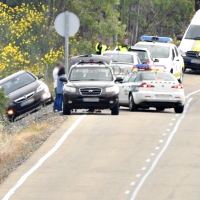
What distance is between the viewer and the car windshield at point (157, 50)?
38.8 meters

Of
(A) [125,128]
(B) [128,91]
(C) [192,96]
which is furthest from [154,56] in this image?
(A) [125,128]

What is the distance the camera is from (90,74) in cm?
2841

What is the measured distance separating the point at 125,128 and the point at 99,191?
297 inches

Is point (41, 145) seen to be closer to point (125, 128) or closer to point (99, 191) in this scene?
point (125, 128)

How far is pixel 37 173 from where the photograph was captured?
18.8 metres

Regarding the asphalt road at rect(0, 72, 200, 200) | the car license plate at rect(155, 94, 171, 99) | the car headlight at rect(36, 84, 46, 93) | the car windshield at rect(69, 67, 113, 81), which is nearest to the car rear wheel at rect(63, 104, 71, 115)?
the asphalt road at rect(0, 72, 200, 200)

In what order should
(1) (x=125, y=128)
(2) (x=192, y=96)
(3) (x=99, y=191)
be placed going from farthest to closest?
1. (2) (x=192, y=96)
2. (1) (x=125, y=128)
3. (3) (x=99, y=191)

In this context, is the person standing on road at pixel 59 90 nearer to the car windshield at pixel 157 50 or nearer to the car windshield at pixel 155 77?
the car windshield at pixel 155 77

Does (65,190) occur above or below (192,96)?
above

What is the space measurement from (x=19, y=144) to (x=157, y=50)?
1816 centimetres

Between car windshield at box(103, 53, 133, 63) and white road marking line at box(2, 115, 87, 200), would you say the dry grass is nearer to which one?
white road marking line at box(2, 115, 87, 200)

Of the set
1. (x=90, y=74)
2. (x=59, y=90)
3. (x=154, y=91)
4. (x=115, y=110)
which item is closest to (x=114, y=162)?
(x=115, y=110)

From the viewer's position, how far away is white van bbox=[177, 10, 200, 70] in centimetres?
4209

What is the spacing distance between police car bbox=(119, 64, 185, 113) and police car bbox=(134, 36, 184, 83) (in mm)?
6678
